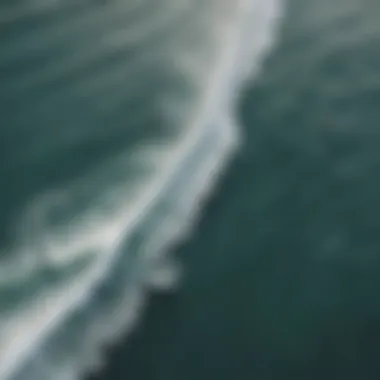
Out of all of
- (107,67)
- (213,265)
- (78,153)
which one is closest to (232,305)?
(213,265)

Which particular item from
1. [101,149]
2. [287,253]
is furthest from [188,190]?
[287,253]

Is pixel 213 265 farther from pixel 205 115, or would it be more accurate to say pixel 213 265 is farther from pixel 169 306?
pixel 205 115

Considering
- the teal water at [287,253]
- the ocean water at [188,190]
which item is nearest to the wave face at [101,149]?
the ocean water at [188,190]

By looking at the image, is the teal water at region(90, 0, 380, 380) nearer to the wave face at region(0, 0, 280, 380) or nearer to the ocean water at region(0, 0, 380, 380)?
the ocean water at region(0, 0, 380, 380)

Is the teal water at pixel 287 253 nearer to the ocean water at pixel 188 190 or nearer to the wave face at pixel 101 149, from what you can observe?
the ocean water at pixel 188 190

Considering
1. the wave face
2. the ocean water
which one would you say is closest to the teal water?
the ocean water

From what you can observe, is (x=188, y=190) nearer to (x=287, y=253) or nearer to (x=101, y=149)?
(x=101, y=149)

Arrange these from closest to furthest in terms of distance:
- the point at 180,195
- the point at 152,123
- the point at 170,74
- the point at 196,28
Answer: the point at 180,195
the point at 152,123
the point at 170,74
the point at 196,28
